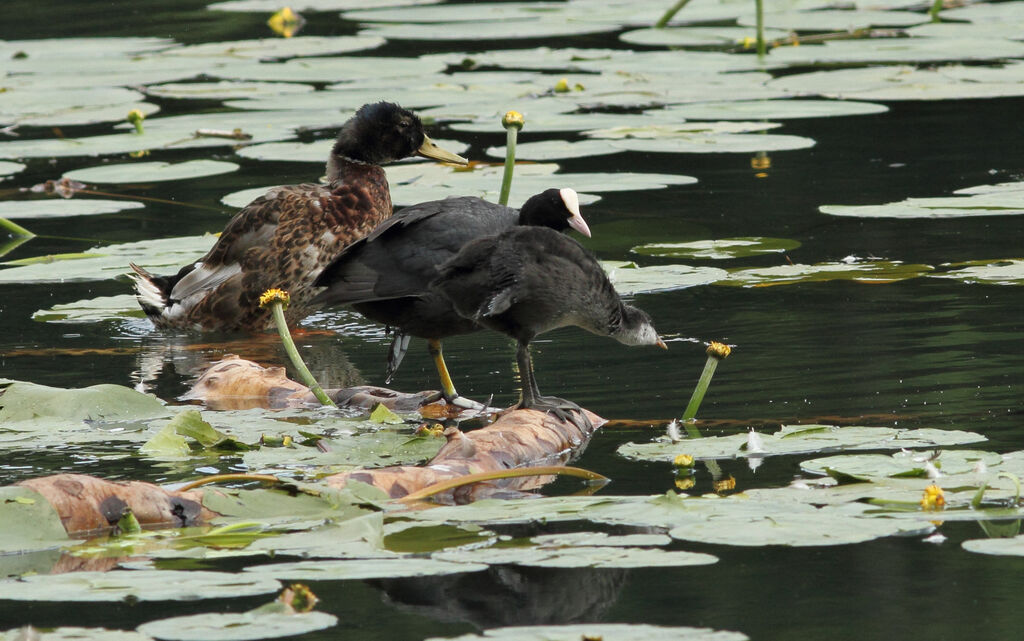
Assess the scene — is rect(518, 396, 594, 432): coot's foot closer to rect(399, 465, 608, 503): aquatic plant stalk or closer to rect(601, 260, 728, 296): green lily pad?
rect(399, 465, 608, 503): aquatic plant stalk

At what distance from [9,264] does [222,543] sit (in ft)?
16.2

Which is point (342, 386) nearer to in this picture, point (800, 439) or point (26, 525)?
point (800, 439)

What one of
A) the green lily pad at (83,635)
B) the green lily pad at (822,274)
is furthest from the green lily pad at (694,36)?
the green lily pad at (83,635)

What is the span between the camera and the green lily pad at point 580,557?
3150mm

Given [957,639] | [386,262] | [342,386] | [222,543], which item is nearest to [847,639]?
[957,639]

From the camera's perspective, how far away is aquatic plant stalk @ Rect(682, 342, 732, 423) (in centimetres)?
438

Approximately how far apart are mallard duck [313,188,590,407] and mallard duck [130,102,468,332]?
1614mm

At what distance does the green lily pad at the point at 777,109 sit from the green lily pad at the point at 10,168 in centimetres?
419

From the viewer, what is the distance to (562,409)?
466 centimetres

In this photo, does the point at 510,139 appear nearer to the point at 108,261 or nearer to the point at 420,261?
the point at 420,261

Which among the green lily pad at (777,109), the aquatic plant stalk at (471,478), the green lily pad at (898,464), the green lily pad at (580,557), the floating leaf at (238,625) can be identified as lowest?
the green lily pad at (777,109)

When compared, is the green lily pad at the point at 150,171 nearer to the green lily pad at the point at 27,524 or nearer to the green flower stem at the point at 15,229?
the green flower stem at the point at 15,229

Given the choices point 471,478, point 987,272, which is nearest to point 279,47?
point 987,272

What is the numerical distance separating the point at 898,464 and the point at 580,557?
97cm
